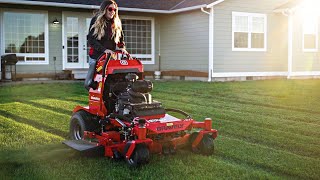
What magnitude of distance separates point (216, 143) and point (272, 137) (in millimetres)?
966

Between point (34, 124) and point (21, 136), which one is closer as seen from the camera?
point (21, 136)

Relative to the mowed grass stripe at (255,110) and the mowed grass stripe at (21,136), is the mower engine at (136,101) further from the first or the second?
the mowed grass stripe at (255,110)

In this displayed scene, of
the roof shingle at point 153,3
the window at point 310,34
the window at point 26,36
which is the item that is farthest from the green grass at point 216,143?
the window at point 310,34

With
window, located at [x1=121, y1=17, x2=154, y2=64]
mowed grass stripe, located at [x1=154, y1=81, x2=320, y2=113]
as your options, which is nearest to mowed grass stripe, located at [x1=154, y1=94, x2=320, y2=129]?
mowed grass stripe, located at [x1=154, y1=81, x2=320, y2=113]

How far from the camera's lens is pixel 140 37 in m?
20.2

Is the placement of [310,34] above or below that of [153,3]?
below

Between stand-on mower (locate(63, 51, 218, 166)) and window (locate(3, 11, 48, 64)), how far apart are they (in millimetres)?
12218

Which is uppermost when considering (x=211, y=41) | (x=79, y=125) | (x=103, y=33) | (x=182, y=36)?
(x=182, y=36)

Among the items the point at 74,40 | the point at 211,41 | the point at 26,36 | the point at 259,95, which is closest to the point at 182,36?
the point at 211,41

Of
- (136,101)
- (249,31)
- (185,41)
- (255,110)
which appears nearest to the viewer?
(136,101)

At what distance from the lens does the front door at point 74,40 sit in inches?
719

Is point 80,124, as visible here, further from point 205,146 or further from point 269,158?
point 269,158

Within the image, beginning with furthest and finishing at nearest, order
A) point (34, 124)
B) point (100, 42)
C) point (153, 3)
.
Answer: point (153, 3), point (34, 124), point (100, 42)

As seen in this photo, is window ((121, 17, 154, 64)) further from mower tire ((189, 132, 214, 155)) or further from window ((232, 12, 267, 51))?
mower tire ((189, 132, 214, 155))
